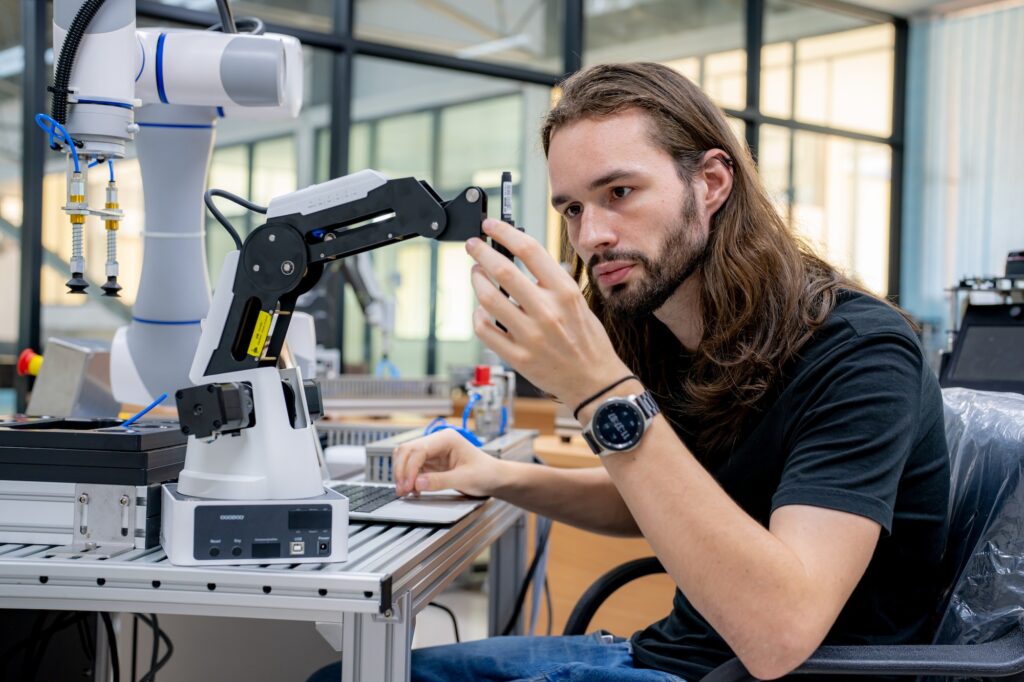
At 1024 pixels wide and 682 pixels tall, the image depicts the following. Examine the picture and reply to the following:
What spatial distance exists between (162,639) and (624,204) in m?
1.06

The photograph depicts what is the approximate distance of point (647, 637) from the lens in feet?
3.89

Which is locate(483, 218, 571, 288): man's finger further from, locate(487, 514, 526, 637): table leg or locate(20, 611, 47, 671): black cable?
locate(487, 514, 526, 637): table leg

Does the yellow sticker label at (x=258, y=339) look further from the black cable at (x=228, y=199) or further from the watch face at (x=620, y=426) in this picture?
the watch face at (x=620, y=426)

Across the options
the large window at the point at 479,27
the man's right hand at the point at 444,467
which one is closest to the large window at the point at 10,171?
the large window at the point at 479,27

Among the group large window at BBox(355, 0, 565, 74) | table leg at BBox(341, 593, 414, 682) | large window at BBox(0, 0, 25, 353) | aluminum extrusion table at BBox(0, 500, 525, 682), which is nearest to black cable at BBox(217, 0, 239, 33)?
aluminum extrusion table at BBox(0, 500, 525, 682)

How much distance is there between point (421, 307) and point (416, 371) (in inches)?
13.3

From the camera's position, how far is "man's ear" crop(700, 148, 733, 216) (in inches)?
45.9

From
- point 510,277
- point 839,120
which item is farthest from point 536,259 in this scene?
point 839,120

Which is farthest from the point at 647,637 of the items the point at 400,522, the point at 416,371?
the point at 416,371

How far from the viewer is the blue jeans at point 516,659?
1.11 metres

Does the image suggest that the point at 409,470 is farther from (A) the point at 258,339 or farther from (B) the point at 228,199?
(B) the point at 228,199

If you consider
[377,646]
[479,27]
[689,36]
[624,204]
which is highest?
[689,36]

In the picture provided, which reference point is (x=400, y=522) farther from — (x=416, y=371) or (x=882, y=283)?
(x=882, y=283)

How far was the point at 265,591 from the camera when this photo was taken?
0.84 m
